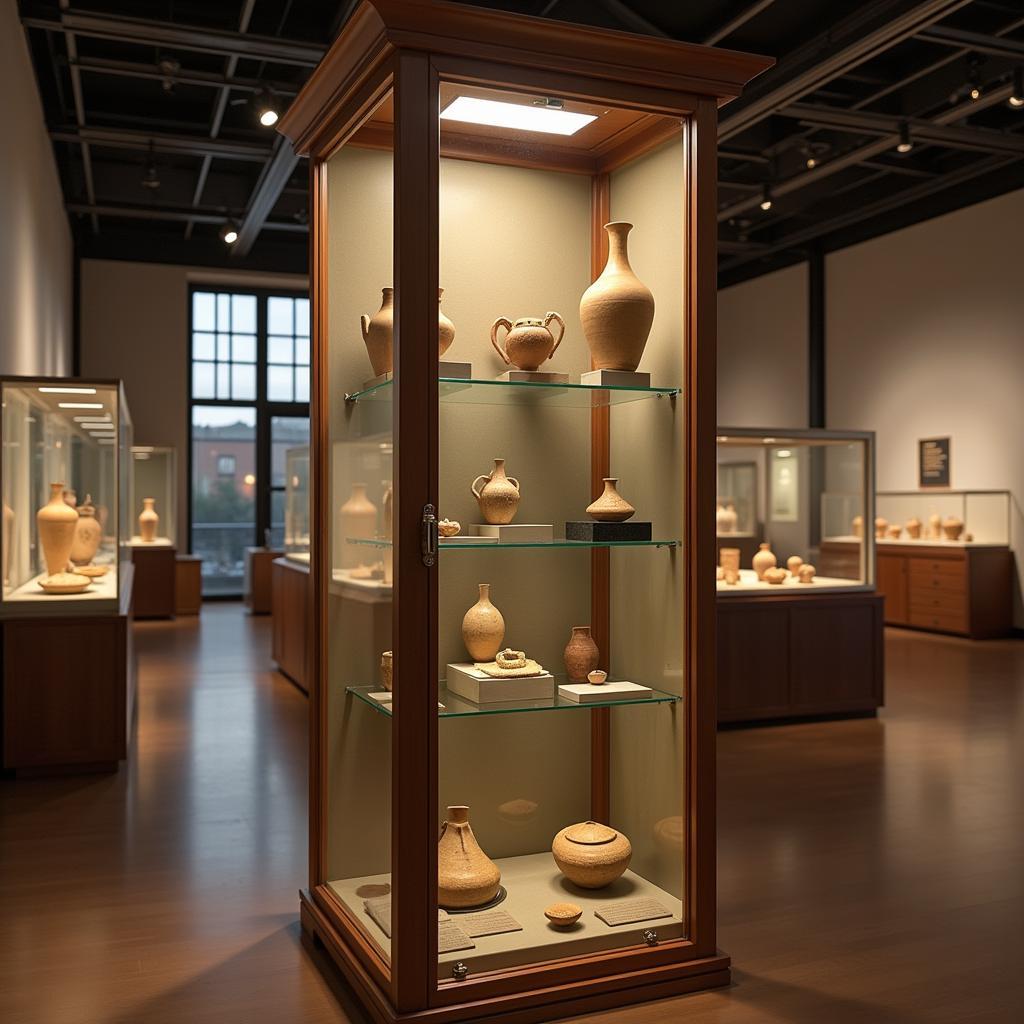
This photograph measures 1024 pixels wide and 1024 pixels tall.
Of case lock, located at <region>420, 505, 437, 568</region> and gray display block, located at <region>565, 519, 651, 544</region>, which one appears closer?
case lock, located at <region>420, 505, 437, 568</region>

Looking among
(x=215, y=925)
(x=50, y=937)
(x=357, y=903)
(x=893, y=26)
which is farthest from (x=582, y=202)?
(x=893, y=26)

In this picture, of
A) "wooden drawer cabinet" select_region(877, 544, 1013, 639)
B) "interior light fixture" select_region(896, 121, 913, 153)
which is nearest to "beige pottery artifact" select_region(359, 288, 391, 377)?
"interior light fixture" select_region(896, 121, 913, 153)

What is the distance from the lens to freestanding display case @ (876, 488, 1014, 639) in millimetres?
10961

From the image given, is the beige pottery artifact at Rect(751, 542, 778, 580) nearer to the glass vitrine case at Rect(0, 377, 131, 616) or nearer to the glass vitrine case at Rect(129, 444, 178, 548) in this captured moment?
the glass vitrine case at Rect(0, 377, 131, 616)

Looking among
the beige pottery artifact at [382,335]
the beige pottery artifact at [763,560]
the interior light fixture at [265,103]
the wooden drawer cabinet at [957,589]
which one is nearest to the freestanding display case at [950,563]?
the wooden drawer cabinet at [957,589]

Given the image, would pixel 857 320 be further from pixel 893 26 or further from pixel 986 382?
pixel 893 26

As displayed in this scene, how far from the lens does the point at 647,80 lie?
112 inches

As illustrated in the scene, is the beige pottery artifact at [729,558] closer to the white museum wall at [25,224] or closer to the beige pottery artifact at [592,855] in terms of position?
the beige pottery artifact at [592,855]

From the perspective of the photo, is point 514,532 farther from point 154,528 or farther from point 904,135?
point 154,528

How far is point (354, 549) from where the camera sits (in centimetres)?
314

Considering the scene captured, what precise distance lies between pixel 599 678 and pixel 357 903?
96cm

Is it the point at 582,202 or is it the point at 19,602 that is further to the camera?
the point at 19,602

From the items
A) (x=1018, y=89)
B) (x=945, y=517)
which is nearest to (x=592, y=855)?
(x=1018, y=89)

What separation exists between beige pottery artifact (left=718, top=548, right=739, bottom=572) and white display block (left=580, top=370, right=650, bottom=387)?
14.2 ft
